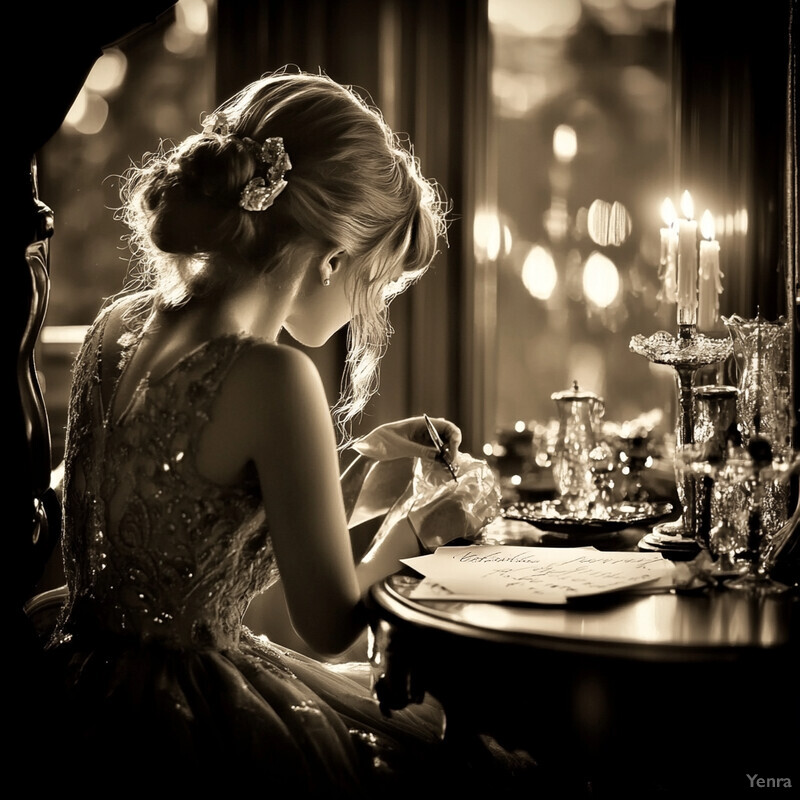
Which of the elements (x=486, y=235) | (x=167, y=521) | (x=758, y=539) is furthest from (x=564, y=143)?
(x=167, y=521)

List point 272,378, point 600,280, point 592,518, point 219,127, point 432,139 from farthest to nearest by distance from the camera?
1. point 600,280
2. point 432,139
3. point 592,518
4. point 219,127
5. point 272,378

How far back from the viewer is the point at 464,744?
1.14 metres

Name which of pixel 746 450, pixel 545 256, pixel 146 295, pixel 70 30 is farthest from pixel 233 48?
pixel 746 450

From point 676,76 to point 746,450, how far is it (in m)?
2.61

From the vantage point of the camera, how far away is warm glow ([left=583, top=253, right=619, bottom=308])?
404 cm

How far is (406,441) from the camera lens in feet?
5.60

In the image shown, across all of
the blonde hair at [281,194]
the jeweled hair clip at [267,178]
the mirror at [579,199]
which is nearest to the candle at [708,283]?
the blonde hair at [281,194]

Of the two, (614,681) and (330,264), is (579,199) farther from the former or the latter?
(614,681)

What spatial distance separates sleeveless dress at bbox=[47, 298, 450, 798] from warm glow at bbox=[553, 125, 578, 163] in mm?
2981

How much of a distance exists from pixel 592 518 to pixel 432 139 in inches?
76.4

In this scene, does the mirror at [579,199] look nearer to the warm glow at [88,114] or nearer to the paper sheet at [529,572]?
the warm glow at [88,114]

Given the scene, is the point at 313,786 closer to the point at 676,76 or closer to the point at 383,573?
the point at 383,573

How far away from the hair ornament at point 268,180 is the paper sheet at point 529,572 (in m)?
0.62

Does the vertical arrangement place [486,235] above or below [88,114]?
below
